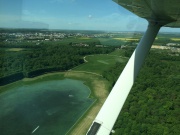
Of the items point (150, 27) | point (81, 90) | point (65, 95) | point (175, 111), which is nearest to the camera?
point (150, 27)

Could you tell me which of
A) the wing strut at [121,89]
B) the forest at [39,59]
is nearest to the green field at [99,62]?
the forest at [39,59]

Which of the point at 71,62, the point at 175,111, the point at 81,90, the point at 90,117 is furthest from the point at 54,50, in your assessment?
the point at 175,111

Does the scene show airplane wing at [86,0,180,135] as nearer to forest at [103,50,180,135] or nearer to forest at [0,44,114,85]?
forest at [103,50,180,135]

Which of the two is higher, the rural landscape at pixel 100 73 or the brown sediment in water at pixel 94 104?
the rural landscape at pixel 100 73

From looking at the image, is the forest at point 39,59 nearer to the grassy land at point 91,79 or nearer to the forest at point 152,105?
the grassy land at point 91,79

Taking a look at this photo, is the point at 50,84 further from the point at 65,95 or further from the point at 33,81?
the point at 65,95

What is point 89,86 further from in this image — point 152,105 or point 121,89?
point 121,89

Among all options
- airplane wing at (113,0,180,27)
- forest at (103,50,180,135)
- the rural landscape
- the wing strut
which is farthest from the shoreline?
airplane wing at (113,0,180,27)
